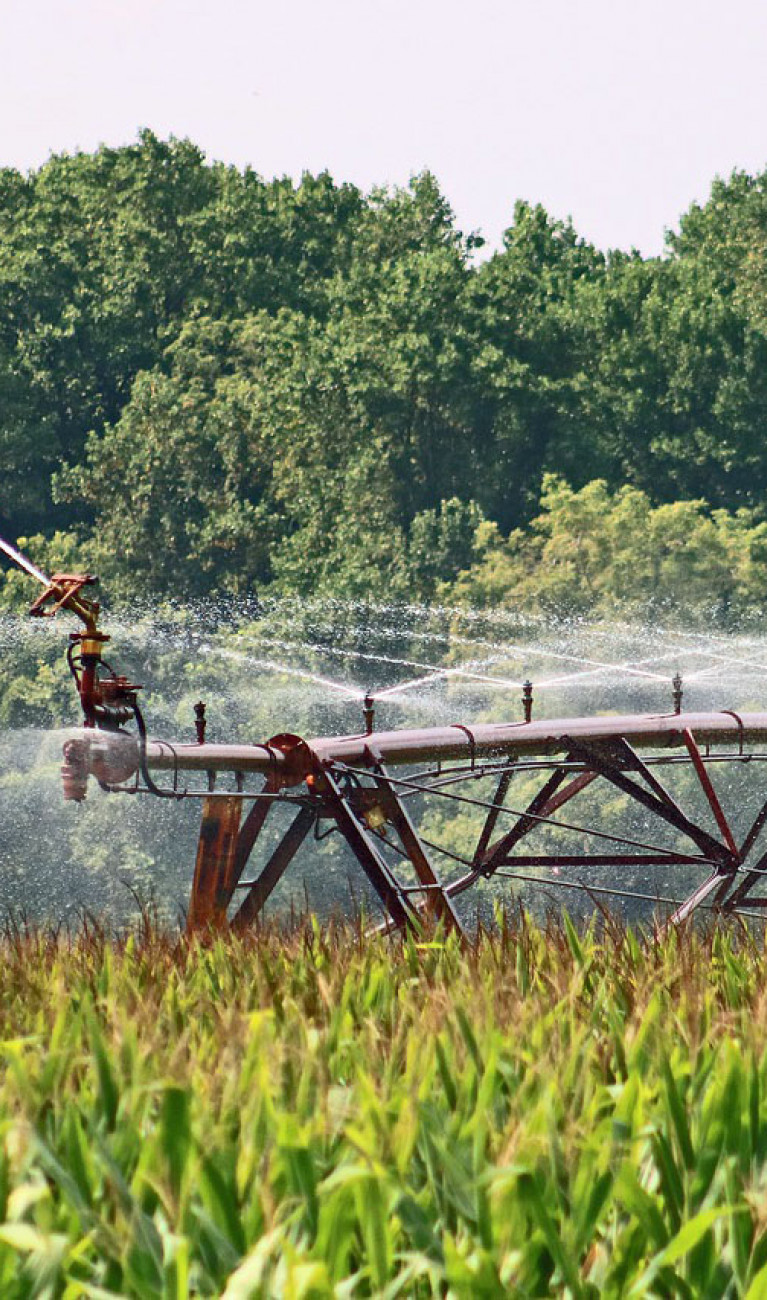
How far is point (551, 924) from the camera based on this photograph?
961 centimetres

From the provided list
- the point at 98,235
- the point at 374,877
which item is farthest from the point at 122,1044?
the point at 98,235

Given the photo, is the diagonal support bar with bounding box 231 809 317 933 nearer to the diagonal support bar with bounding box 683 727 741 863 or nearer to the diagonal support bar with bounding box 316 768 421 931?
the diagonal support bar with bounding box 316 768 421 931

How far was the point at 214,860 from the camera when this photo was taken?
483 inches

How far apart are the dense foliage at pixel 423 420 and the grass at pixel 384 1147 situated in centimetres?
4025

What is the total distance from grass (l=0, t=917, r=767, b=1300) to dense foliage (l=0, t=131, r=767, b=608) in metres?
40.2

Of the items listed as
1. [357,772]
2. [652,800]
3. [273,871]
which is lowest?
[273,871]

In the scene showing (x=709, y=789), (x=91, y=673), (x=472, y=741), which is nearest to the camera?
(x=91, y=673)

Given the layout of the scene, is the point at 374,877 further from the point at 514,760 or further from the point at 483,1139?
the point at 483,1139

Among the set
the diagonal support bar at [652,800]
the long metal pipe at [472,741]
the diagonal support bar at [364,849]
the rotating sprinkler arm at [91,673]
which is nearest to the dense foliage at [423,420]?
the long metal pipe at [472,741]

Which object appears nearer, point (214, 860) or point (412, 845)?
point (214, 860)

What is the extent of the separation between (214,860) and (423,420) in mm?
45626

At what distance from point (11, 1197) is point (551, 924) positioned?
518 cm

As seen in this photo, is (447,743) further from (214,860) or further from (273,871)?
(214,860)

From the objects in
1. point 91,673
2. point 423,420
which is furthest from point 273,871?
point 423,420
